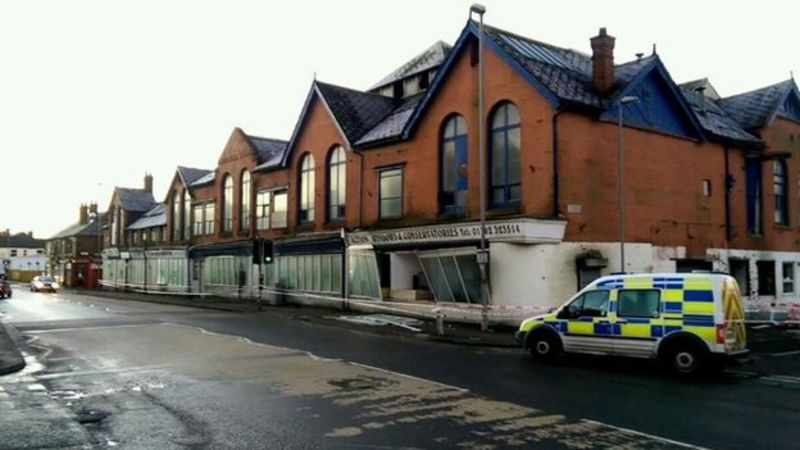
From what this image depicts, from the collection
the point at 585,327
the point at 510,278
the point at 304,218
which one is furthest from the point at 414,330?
the point at 304,218

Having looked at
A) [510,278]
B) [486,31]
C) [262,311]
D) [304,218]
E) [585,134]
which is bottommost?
[262,311]

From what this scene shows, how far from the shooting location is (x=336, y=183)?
31.3 m

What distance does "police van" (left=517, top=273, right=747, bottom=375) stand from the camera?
39.9ft

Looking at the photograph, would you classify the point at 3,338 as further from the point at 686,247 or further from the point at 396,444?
the point at 686,247

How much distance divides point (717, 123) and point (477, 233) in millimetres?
14145

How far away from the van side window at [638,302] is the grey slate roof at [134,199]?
55535 mm

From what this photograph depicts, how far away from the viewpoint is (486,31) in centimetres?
2330

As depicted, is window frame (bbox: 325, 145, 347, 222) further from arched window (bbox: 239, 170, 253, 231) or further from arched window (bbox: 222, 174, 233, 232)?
arched window (bbox: 222, 174, 233, 232)

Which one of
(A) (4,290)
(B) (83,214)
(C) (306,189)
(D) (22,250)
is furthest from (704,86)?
(D) (22,250)

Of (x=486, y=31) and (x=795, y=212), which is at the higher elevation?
(x=486, y=31)

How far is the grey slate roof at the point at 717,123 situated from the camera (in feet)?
91.2

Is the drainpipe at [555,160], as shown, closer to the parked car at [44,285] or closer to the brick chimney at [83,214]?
the parked car at [44,285]

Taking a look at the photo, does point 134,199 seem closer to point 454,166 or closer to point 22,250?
point 454,166

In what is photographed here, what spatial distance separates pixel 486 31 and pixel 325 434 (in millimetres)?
18529
